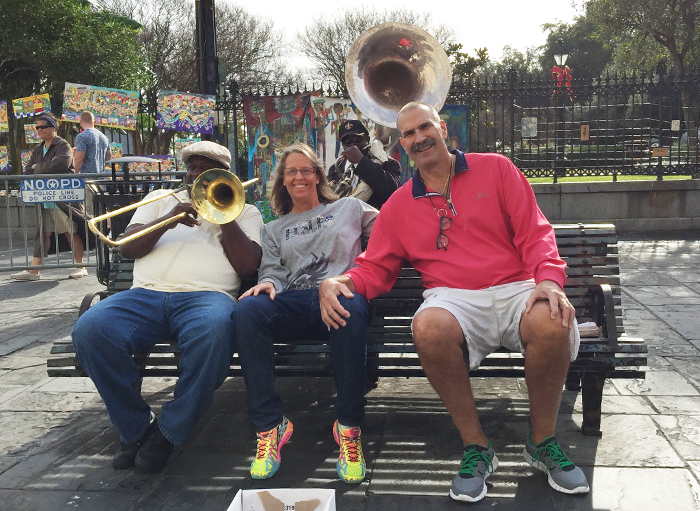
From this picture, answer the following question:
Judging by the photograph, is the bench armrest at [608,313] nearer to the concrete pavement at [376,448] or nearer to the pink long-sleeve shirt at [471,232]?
the pink long-sleeve shirt at [471,232]

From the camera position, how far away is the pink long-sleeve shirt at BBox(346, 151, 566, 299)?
3051mm

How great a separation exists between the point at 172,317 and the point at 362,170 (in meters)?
1.69

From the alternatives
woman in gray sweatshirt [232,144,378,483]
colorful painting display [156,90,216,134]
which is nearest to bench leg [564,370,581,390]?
woman in gray sweatshirt [232,144,378,483]

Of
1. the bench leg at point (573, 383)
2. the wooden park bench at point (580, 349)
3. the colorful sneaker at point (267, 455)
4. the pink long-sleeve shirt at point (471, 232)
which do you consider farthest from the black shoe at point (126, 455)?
the bench leg at point (573, 383)

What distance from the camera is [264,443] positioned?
299cm

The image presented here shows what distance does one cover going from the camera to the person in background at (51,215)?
818 centimetres

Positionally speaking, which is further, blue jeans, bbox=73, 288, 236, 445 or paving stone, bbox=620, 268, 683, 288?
paving stone, bbox=620, 268, 683, 288

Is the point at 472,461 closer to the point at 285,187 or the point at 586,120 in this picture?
the point at 285,187

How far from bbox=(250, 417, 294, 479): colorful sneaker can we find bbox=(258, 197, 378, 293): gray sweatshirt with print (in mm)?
670

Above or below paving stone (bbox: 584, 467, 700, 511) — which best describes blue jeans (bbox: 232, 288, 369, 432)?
above

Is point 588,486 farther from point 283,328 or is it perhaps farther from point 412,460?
point 283,328

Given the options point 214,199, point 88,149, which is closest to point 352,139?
point 214,199

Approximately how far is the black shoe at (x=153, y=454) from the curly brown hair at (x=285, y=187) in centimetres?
128

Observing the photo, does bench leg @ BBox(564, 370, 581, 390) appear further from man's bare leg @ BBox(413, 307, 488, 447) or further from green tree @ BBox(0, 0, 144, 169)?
green tree @ BBox(0, 0, 144, 169)
